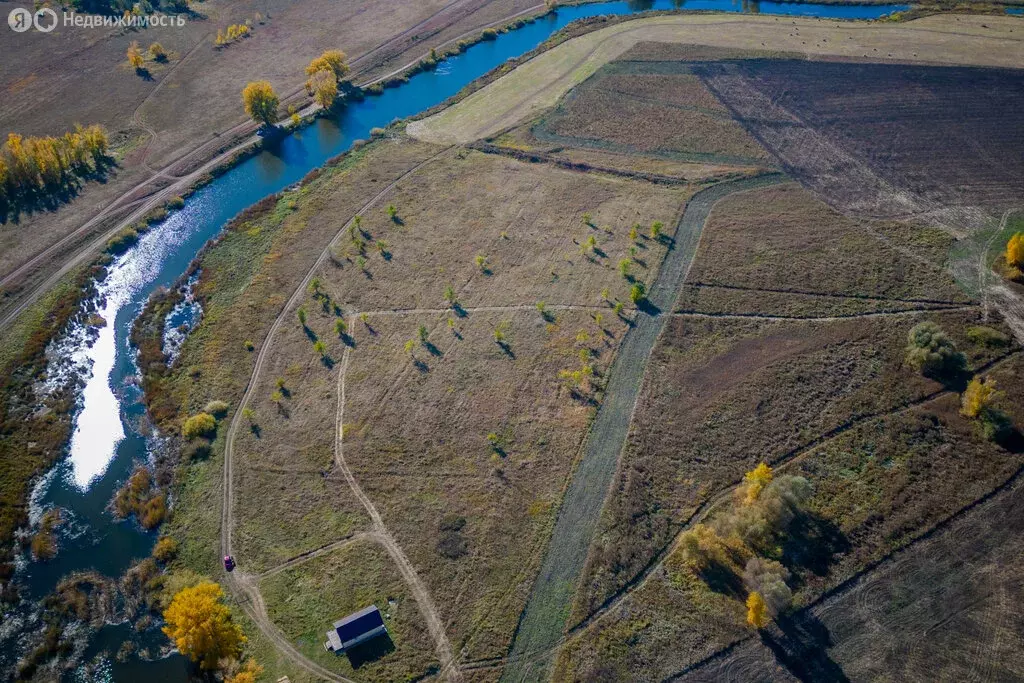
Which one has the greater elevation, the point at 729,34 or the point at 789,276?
the point at 729,34

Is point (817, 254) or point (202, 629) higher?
point (202, 629)

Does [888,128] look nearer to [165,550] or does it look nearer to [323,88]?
[323,88]

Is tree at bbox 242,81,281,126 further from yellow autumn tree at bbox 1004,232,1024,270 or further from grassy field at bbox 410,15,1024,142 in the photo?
yellow autumn tree at bbox 1004,232,1024,270

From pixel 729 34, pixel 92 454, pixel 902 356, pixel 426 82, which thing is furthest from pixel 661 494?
pixel 729 34

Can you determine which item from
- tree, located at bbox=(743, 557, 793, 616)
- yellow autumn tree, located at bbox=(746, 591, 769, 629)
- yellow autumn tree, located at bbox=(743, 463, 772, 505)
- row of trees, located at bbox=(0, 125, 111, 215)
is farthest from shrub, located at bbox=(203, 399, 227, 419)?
row of trees, located at bbox=(0, 125, 111, 215)

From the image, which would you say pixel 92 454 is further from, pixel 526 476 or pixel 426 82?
pixel 426 82

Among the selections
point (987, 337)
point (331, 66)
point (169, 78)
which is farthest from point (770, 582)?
point (169, 78)

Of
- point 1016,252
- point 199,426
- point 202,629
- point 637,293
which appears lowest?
point 1016,252
